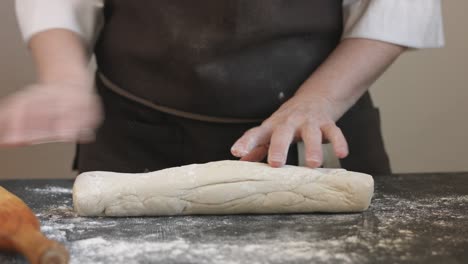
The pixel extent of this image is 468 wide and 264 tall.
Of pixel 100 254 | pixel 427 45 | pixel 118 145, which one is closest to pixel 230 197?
→ pixel 100 254

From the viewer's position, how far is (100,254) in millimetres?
766

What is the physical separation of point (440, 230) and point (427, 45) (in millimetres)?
516

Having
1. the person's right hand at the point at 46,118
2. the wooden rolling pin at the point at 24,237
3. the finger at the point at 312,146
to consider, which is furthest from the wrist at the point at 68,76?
the finger at the point at 312,146

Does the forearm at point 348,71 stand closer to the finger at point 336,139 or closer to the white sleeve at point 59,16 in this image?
the finger at point 336,139

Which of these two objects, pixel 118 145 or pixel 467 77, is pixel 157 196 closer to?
pixel 118 145

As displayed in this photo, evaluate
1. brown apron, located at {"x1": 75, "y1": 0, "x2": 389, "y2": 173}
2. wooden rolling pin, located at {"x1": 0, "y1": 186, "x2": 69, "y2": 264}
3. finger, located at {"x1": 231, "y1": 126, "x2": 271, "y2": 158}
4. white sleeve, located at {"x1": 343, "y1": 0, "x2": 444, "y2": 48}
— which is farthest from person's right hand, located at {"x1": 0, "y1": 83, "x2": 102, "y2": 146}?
white sleeve, located at {"x1": 343, "y1": 0, "x2": 444, "y2": 48}

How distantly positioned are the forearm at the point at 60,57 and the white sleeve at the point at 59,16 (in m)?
0.02

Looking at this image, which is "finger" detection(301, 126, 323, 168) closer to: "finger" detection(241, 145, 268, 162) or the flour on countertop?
"finger" detection(241, 145, 268, 162)

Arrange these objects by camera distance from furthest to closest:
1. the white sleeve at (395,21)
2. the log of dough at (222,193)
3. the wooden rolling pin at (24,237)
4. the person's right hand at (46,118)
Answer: the white sleeve at (395,21) < the log of dough at (222,193) < the person's right hand at (46,118) < the wooden rolling pin at (24,237)

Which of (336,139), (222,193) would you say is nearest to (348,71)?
(336,139)

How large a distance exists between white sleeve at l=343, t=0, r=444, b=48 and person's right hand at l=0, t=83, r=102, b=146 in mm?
569

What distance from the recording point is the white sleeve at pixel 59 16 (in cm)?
126

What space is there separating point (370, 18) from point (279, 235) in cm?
55

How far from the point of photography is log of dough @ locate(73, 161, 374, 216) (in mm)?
935
